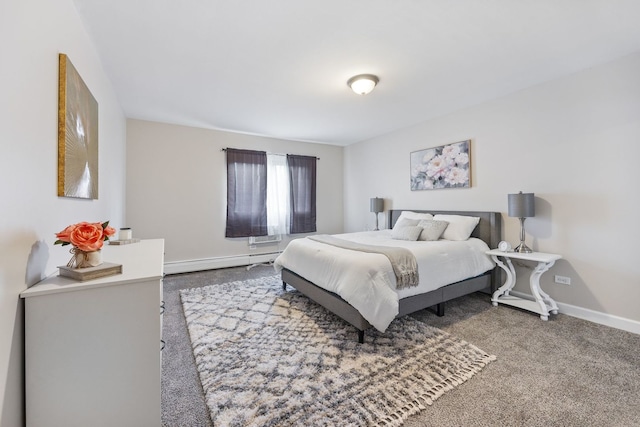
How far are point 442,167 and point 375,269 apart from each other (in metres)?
2.49

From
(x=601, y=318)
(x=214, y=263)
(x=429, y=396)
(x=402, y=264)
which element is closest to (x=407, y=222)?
(x=402, y=264)

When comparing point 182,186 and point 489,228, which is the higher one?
point 182,186

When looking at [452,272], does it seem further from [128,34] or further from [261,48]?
[128,34]

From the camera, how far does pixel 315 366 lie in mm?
1892

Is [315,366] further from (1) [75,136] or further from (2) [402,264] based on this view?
(1) [75,136]

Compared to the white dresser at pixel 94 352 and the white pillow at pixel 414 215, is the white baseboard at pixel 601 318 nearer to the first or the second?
the white pillow at pixel 414 215

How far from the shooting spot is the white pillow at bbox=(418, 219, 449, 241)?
3.30 metres

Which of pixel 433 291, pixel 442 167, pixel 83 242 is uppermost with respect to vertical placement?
pixel 442 167

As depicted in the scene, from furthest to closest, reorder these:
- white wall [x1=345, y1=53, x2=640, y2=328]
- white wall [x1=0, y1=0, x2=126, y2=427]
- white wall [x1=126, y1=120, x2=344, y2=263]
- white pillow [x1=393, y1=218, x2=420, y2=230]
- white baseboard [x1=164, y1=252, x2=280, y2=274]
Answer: white baseboard [x1=164, y1=252, x2=280, y2=274] < white wall [x1=126, y1=120, x2=344, y2=263] < white pillow [x1=393, y1=218, x2=420, y2=230] < white wall [x1=345, y1=53, x2=640, y2=328] < white wall [x1=0, y1=0, x2=126, y2=427]

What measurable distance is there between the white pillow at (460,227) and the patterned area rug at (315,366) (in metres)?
1.26

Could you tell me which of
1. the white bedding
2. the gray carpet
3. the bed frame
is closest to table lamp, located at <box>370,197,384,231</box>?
the bed frame

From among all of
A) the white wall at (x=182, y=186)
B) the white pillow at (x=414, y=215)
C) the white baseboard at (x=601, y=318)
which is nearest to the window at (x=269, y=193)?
the white wall at (x=182, y=186)

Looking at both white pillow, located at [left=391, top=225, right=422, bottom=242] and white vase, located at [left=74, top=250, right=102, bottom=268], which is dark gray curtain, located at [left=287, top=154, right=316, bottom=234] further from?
white vase, located at [left=74, top=250, right=102, bottom=268]

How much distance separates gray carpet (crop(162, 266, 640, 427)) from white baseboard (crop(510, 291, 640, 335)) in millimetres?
85
